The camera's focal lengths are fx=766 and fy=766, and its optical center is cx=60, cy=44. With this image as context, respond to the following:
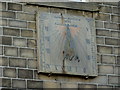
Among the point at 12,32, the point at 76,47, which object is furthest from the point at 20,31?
the point at 76,47

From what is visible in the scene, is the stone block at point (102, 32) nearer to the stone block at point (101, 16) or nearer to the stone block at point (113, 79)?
the stone block at point (101, 16)

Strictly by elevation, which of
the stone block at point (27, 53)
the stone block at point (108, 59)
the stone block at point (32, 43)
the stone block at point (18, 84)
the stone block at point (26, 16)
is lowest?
the stone block at point (18, 84)

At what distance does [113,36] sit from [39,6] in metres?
1.80

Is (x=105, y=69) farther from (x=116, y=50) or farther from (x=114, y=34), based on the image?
(x=114, y=34)

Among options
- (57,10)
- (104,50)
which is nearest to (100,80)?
(104,50)

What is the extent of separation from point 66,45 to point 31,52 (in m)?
0.78

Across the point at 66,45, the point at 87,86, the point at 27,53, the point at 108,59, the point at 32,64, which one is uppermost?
the point at 66,45

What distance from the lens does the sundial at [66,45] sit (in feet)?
52.6

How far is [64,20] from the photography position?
647 inches

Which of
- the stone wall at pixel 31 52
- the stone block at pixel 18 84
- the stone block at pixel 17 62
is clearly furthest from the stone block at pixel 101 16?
the stone block at pixel 18 84

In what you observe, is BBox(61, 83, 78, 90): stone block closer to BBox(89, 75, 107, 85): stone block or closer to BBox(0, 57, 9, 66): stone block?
BBox(89, 75, 107, 85): stone block

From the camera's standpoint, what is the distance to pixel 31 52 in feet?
52.5

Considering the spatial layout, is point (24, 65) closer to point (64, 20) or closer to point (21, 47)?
point (21, 47)

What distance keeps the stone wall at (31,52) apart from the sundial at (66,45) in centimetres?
13
